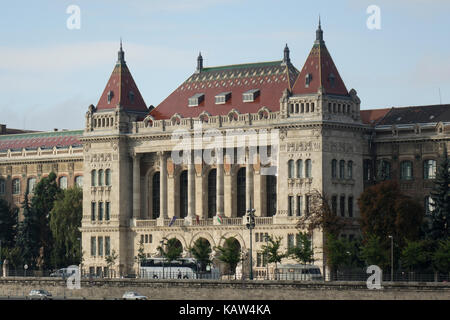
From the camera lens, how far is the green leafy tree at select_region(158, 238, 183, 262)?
610ft

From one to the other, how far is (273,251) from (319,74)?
62.9ft

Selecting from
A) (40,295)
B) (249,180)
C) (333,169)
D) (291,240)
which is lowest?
(40,295)

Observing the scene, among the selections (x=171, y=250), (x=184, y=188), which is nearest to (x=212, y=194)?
(x=184, y=188)

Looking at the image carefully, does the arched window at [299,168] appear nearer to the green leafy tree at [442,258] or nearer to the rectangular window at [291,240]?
the rectangular window at [291,240]

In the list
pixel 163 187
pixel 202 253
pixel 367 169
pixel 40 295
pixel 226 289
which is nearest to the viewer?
pixel 226 289

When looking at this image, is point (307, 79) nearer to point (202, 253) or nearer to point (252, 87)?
point (252, 87)

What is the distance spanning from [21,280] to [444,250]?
44.0 m

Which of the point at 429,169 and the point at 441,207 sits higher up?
the point at 429,169

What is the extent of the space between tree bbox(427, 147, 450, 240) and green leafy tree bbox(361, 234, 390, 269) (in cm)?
586

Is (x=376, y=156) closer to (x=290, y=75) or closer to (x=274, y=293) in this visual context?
(x=290, y=75)

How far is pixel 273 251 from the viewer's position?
178750 millimetres

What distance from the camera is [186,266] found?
185125 millimetres

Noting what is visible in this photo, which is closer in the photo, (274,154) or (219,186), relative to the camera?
(274,154)

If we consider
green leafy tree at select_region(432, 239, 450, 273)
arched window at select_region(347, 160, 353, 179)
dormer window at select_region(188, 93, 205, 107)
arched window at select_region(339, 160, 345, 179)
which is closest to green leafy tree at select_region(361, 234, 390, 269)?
green leafy tree at select_region(432, 239, 450, 273)
